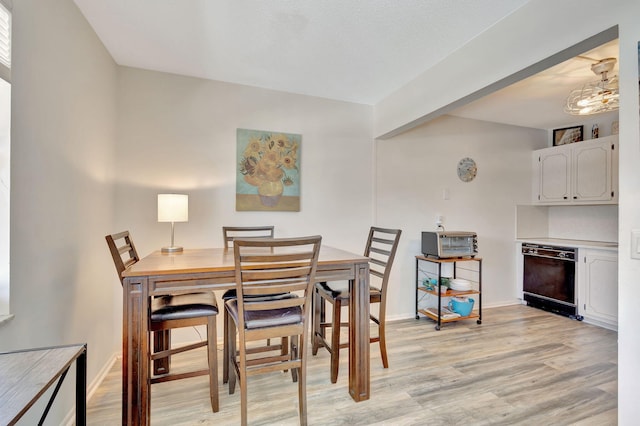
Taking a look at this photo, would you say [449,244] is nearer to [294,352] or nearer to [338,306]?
[338,306]

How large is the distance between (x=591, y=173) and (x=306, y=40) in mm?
3594

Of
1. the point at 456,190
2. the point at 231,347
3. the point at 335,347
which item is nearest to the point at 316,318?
the point at 335,347

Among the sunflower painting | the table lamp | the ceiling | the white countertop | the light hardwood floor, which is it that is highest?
the ceiling

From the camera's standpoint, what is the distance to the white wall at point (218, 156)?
2.58 metres

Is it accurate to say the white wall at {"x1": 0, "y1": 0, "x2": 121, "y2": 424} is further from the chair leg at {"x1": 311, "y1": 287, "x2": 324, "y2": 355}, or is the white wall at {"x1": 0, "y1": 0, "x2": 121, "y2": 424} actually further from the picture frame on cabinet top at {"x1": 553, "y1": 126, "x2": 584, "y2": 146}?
the picture frame on cabinet top at {"x1": 553, "y1": 126, "x2": 584, "y2": 146}

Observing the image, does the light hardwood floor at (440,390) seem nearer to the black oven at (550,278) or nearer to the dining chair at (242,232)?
the black oven at (550,278)

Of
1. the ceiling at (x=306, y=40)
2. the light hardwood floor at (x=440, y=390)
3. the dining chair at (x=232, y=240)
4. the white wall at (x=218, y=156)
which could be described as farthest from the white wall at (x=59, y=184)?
the dining chair at (x=232, y=240)

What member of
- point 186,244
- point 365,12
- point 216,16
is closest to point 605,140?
point 365,12

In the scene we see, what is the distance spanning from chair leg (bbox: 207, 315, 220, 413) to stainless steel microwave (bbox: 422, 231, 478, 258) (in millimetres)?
2358

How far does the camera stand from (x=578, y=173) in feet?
11.9

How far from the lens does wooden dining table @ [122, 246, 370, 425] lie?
1.50 m

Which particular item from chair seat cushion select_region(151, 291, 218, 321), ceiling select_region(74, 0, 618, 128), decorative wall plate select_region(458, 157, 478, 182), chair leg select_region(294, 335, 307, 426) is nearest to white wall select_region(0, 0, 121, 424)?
ceiling select_region(74, 0, 618, 128)

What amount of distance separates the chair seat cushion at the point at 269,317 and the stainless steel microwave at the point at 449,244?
6.50ft

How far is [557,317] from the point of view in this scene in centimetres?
348
